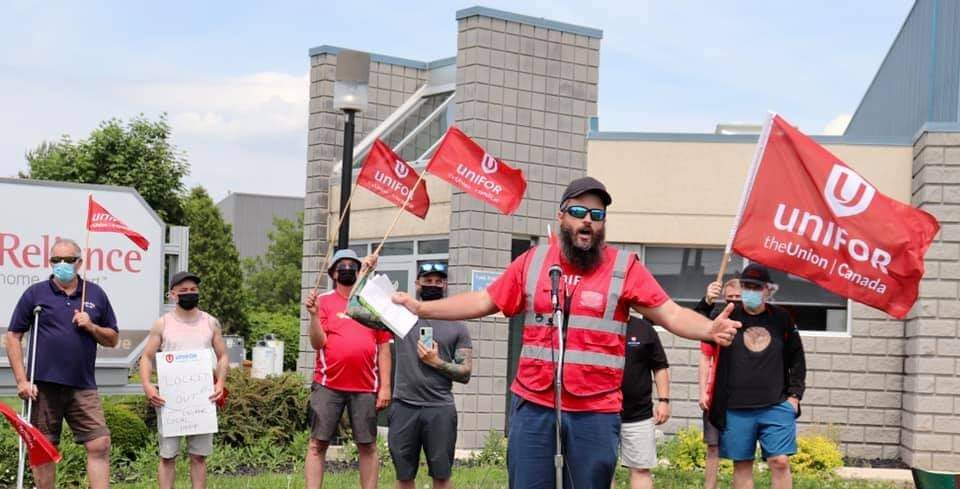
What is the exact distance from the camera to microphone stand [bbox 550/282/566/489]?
6277mm

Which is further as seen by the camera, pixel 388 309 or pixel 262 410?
pixel 262 410

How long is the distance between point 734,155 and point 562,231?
1004cm

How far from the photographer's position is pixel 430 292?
9664 mm

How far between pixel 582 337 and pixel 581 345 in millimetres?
39

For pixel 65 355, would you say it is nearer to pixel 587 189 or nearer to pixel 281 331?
pixel 587 189

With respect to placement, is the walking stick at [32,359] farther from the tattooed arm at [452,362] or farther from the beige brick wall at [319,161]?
the beige brick wall at [319,161]

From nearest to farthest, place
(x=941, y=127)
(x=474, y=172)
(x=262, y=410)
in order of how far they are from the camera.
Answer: (x=474, y=172) → (x=262, y=410) → (x=941, y=127)

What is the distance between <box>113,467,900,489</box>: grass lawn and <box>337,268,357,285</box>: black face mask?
2499 millimetres

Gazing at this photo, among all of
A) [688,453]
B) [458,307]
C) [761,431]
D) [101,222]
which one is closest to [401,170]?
[101,222]

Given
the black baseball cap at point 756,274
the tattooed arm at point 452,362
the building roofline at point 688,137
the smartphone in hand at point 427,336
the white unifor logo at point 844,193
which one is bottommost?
the tattooed arm at point 452,362

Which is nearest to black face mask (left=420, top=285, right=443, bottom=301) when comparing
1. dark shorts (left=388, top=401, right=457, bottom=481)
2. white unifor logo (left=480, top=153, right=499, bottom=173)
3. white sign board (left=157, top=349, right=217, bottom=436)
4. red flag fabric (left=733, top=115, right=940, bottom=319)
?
dark shorts (left=388, top=401, right=457, bottom=481)

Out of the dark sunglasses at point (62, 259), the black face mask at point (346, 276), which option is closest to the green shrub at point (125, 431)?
the dark sunglasses at point (62, 259)

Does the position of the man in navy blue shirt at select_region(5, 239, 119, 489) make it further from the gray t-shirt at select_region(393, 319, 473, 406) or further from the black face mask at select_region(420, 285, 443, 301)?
the black face mask at select_region(420, 285, 443, 301)

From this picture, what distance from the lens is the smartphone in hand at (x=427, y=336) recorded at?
31.9 feet
